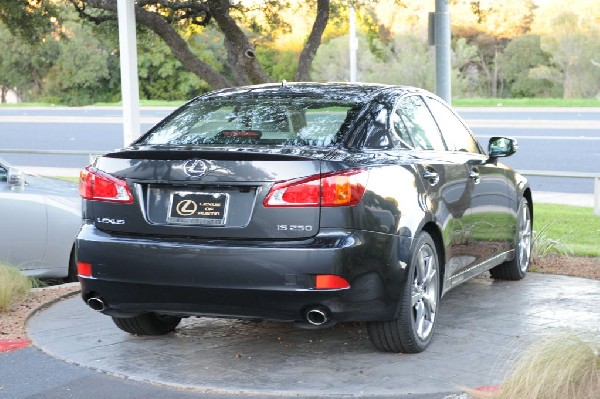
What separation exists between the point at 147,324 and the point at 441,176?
6.93ft

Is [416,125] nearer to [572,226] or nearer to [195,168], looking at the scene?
[195,168]

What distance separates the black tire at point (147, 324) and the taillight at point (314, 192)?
154 centimetres

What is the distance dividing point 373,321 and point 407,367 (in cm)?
32

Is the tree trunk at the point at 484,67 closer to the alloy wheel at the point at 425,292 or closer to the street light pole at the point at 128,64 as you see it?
the street light pole at the point at 128,64

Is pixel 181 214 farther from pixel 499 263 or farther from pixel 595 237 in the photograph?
pixel 595 237

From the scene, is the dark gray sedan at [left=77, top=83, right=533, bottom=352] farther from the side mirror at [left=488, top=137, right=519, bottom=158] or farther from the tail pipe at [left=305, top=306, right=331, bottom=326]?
the side mirror at [left=488, top=137, right=519, bottom=158]

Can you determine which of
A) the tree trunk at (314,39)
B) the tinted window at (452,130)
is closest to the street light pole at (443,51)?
the tree trunk at (314,39)

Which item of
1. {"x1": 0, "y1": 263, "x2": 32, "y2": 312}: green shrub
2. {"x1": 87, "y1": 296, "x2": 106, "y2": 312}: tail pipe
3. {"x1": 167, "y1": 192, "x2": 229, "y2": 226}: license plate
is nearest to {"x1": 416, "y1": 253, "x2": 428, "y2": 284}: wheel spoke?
{"x1": 167, "y1": 192, "x2": 229, "y2": 226}: license plate

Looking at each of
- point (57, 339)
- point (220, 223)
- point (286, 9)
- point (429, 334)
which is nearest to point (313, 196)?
point (220, 223)

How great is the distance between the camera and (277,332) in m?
6.81

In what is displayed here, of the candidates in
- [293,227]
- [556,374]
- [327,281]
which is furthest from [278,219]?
[556,374]

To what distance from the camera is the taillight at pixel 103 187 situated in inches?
231

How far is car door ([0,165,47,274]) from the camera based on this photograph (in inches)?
342

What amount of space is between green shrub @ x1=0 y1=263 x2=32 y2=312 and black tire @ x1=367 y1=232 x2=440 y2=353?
2.94 m
